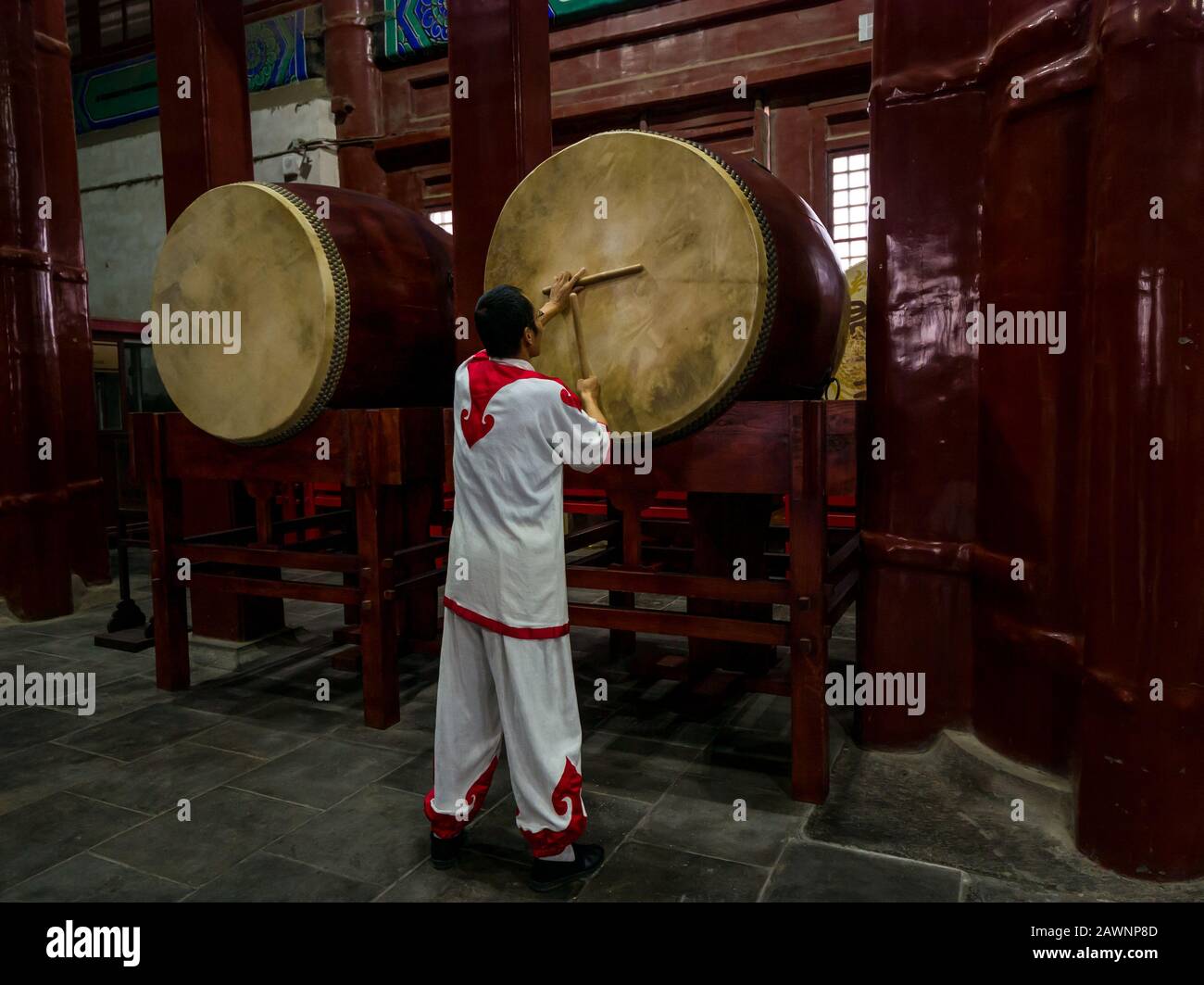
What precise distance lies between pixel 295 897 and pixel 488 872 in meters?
0.45

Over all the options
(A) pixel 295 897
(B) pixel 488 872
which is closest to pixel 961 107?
(B) pixel 488 872

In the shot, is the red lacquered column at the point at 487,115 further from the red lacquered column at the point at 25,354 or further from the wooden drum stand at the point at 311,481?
the red lacquered column at the point at 25,354

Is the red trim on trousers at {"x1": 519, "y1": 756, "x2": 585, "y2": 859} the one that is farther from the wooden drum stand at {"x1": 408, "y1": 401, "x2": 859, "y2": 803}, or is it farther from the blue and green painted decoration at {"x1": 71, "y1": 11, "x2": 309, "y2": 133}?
the blue and green painted decoration at {"x1": 71, "y1": 11, "x2": 309, "y2": 133}

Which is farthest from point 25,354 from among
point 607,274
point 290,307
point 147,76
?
point 147,76

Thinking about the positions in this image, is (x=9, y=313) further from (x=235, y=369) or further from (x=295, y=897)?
(x=295, y=897)

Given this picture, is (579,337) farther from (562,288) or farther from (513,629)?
(513,629)

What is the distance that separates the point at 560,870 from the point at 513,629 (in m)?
0.59

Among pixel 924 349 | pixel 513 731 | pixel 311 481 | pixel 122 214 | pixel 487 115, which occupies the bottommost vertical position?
pixel 513 731

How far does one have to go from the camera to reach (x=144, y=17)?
9.54m

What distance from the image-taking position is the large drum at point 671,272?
2.45 m

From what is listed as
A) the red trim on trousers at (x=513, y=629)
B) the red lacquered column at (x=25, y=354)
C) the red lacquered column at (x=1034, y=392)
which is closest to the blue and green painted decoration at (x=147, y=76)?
the red lacquered column at (x=25, y=354)

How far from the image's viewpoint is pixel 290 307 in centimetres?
316

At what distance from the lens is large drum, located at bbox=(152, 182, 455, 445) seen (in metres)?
3.14

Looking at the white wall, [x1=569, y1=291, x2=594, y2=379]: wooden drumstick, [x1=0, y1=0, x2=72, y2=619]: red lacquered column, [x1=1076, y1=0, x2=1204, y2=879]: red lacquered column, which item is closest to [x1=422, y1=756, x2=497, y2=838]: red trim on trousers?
[x1=569, y1=291, x2=594, y2=379]: wooden drumstick
